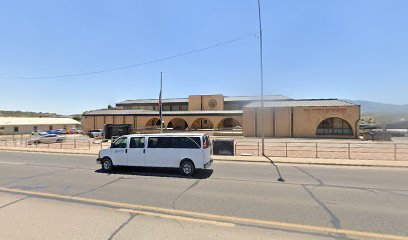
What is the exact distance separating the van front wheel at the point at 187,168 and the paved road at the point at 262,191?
391 mm

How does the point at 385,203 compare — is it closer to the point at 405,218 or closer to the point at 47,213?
the point at 405,218

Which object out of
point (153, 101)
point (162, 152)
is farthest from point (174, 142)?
point (153, 101)

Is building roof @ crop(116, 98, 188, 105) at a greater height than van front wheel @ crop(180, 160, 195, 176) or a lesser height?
greater

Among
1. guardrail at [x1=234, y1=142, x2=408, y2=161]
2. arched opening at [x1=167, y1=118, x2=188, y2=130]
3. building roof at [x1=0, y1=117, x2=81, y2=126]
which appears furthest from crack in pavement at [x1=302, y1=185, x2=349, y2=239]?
building roof at [x1=0, y1=117, x2=81, y2=126]

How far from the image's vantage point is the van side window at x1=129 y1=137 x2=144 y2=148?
1102cm

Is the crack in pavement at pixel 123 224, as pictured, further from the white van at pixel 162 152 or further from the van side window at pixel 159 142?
the van side window at pixel 159 142

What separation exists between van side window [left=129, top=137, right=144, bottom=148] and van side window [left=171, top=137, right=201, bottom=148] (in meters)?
1.59

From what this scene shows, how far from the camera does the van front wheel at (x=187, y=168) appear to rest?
400 inches

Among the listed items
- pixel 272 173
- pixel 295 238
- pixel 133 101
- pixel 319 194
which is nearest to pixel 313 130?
pixel 272 173

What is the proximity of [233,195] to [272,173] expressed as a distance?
13.7 feet

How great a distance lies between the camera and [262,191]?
7.69 metres

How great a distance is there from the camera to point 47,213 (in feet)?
18.8

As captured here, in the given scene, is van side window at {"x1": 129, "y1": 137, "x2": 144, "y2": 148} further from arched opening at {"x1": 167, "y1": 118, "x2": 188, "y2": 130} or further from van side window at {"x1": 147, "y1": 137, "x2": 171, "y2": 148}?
arched opening at {"x1": 167, "y1": 118, "x2": 188, "y2": 130}

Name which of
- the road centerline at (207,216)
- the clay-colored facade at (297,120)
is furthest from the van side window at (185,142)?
the clay-colored facade at (297,120)
